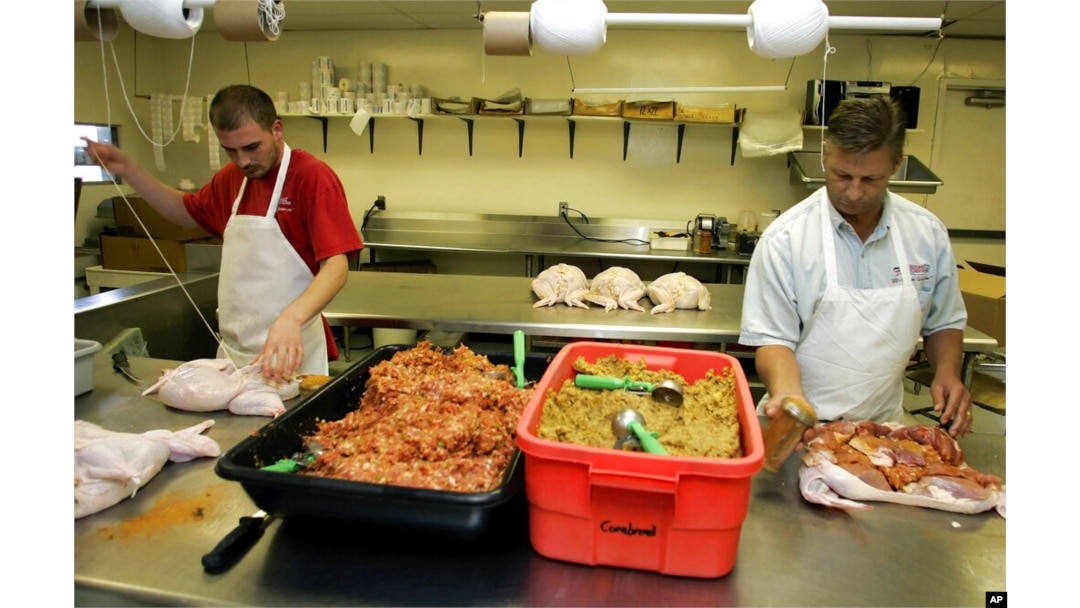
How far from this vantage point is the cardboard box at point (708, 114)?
5.07 metres

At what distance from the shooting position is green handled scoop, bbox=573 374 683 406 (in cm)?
127

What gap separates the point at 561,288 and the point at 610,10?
3.10 m

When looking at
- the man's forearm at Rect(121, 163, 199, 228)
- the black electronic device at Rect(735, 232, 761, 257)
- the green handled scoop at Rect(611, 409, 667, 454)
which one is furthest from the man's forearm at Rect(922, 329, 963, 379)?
the black electronic device at Rect(735, 232, 761, 257)

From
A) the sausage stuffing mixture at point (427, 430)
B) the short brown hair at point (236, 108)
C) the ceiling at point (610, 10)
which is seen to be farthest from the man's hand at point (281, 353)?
the ceiling at point (610, 10)

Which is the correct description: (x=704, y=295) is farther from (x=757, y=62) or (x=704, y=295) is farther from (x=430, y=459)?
(x=757, y=62)

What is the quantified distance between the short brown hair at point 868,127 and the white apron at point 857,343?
0.78ft

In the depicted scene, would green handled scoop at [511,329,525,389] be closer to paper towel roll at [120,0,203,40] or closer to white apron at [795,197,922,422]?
white apron at [795,197,922,422]

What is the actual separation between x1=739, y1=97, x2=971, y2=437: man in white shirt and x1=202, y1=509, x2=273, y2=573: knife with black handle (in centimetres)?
126

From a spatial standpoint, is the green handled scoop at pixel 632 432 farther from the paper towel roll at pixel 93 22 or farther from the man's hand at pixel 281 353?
the paper towel roll at pixel 93 22

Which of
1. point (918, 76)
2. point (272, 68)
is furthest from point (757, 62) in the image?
point (272, 68)

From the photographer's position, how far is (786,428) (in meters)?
1.09

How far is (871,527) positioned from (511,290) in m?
2.46

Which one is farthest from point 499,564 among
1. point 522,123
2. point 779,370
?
point 522,123

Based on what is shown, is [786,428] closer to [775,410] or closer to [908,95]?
[775,410]
